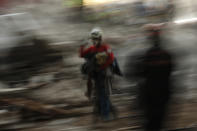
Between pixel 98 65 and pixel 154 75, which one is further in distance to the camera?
pixel 98 65

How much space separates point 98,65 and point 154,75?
1374mm

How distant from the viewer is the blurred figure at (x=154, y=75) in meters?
4.88

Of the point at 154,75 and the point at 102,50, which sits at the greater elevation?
the point at 102,50

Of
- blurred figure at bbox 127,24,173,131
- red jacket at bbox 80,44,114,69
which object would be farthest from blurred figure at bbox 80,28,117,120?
blurred figure at bbox 127,24,173,131

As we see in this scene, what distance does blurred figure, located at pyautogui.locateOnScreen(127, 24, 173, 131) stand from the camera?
16.0 ft

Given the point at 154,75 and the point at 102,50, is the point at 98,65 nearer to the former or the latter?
the point at 102,50

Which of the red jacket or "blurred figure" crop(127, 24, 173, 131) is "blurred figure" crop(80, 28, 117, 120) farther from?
"blurred figure" crop(127, 24, 173, 131)

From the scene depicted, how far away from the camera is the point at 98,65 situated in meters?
6.08

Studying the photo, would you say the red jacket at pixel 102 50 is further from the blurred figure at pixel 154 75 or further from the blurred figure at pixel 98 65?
the blurred figure at pixel 154 75

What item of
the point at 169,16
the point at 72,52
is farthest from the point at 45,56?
the point at 169,16

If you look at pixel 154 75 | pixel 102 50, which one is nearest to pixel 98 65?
pixel 102 50

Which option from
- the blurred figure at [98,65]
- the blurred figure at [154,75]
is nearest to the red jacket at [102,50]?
the blurred figure at [98,65]

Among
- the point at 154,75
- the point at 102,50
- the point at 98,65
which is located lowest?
the point at 154,75

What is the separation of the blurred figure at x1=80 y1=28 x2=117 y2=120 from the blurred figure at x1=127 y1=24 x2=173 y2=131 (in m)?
1.08
